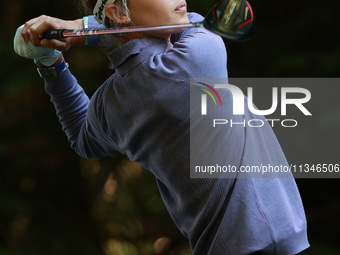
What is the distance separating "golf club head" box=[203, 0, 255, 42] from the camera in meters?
0.58

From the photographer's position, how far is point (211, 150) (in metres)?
0.64

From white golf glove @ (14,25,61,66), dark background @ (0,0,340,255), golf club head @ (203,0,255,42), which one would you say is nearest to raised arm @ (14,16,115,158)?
white golf glove @ (14,25,61,66)

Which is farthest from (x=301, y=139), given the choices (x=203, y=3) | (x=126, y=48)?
(x=126, y=48)

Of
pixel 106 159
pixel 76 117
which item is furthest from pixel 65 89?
pixel 106 159

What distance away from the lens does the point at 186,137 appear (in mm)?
634

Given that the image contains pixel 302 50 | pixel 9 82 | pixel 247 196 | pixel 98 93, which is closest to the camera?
pixel 247 196

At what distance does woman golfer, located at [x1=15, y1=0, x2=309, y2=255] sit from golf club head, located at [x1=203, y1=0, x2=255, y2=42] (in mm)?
39

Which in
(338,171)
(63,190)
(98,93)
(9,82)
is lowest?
(63,190)

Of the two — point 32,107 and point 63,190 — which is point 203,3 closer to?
point 32,107

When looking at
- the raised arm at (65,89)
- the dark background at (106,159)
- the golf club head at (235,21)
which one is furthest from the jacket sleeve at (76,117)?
the dark background at (106,159)

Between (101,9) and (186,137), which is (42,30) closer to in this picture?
(101,9)

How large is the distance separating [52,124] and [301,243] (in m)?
1.14

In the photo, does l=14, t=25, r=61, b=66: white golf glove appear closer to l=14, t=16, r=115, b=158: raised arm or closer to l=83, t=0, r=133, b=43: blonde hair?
l=14, t=16, r=115, b=158: raised arm

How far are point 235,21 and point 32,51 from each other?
0.35m
